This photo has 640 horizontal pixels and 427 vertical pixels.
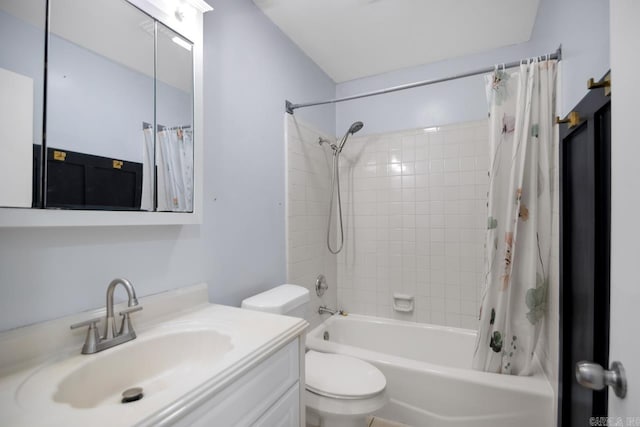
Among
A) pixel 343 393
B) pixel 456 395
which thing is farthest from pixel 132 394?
pixel 456 395

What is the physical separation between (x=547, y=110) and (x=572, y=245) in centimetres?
73

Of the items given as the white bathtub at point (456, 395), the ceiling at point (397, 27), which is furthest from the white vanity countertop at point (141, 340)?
the ceiling at point (397, 27)

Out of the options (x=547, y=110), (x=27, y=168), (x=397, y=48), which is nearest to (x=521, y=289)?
(x=547, y=110)

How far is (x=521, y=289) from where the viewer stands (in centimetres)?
154

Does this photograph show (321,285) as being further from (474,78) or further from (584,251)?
(474,78)

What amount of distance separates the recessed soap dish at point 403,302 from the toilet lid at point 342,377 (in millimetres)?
935

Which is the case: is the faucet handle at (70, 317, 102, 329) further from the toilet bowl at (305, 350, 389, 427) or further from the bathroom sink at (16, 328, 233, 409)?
the toilet bowl at (305, 350, 389, 427)

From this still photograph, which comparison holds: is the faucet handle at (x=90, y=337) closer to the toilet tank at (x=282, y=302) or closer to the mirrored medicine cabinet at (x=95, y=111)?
the mirrored medicine cabinet at (x=95, y=111)

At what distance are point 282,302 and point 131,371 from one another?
0.68m

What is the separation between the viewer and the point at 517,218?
1515 millimetres

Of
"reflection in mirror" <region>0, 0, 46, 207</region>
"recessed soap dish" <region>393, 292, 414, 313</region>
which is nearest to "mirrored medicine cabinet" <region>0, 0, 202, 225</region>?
"reflection in mirror" <region>0, 0, 46, 207</region>

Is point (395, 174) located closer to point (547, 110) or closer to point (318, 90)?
point (318, 90)

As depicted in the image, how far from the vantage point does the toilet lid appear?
131 centimetres

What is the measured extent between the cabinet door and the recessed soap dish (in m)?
1.56
